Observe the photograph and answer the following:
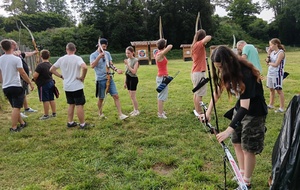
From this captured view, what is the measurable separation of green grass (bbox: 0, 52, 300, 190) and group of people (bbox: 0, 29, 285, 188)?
0.35 meters

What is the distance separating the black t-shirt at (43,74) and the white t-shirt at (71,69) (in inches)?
45.1

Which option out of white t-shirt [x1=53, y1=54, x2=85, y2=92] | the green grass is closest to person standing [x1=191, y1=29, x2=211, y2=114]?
the green grass

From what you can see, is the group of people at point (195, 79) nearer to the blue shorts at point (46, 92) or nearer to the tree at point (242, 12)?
the blue shorts at point (46, 92)

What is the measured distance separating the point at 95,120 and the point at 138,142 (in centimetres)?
171

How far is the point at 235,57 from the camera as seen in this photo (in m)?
2.26

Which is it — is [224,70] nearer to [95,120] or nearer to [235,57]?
[235,57]

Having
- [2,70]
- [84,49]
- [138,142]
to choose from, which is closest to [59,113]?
[2,70]

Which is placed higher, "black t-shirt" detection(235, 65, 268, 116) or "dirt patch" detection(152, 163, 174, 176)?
"black t-shirt" detection(235, 65, 268, 116)

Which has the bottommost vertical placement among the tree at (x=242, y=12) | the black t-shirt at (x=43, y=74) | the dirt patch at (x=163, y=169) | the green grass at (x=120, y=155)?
the dirt patch at (x=163, y=169)

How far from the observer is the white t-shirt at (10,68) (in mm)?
4781

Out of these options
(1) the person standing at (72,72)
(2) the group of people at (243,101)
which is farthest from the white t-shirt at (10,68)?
(2) the group of people at (243,101)

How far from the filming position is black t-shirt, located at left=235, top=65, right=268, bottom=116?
222 cm

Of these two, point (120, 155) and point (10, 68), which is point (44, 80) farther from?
point (120, 155)

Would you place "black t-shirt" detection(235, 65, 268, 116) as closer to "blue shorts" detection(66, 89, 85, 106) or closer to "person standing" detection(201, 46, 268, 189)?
"person standing" detection(201, 46, 268, 189)
